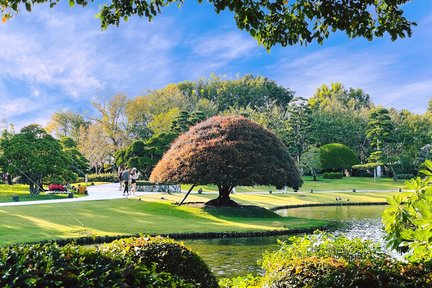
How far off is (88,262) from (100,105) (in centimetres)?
5883

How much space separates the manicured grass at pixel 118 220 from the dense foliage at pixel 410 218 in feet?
37.1

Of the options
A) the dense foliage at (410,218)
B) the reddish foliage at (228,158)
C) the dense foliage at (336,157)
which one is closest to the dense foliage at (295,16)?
the dense foliage at (410,218)

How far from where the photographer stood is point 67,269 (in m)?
3.46

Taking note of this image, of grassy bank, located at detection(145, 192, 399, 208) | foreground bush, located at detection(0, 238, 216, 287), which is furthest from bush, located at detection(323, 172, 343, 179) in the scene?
foreground bush, located at detection(0, 238, 216, 287)

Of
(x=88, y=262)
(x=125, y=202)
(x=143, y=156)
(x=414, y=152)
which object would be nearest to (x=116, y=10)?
(x=88, y=262)

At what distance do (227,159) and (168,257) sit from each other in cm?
1703

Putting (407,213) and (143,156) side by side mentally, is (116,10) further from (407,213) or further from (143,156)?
(143,156)

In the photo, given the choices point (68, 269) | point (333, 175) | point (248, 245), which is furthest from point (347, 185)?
point (68, 269)

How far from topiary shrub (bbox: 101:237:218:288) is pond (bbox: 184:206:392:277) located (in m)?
5.15

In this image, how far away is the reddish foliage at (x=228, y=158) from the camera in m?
22.1

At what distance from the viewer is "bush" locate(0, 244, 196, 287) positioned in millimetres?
3281

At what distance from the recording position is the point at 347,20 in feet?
24.6

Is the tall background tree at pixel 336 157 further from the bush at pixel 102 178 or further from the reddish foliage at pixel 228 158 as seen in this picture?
the reddish foliage at pixel 228 158

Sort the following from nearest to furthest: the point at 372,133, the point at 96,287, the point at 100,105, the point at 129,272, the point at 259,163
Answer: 1. the point at 96,287
2. the point at 129,272
3. the point at 259,163
4. the point at 372,133
5. the point at 100,105
